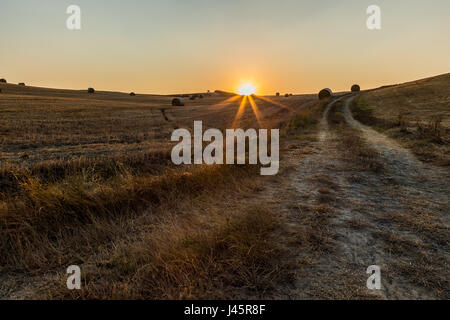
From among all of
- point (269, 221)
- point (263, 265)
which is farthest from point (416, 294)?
point (269, 221)

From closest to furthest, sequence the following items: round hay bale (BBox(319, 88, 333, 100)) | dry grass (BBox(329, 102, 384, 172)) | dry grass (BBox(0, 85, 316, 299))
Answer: dry grass (BBox(0, 85, 316, 299))
dry grass (BBox(329, 102, 384, 172))
round hay bale (BBox(319, 88, 333, 100))

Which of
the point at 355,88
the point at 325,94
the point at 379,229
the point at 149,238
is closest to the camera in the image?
the point at 149,238

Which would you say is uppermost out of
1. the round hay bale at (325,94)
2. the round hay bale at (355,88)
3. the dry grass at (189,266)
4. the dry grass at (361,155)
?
the round hay bale at (355,88)

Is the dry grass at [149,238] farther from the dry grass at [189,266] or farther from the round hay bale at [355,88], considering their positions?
the round hay bale at [355,88]

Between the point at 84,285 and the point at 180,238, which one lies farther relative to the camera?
the point at 180,238

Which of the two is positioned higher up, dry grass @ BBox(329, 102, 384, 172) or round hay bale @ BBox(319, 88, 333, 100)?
round hay bale @ BBox(319, 88, 333, 100)

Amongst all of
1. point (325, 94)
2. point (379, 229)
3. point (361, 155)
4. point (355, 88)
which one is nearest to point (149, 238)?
point (379, 229)

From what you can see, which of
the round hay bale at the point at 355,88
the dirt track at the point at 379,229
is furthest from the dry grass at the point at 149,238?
the round hay bale at the point at 355,88

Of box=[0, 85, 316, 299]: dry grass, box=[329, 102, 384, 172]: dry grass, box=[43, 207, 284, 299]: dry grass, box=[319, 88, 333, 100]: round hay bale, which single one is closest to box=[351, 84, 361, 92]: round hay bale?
box=[319, 88, 333, 100]: round hay bale

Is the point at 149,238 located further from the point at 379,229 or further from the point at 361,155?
the point at 361,155

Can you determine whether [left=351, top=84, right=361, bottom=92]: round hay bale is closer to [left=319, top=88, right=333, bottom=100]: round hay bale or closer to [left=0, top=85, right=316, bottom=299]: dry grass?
Answer: [left=319, top=88, right=333, bottom=100]: round hay bale

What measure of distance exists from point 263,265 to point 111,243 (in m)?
2.58
